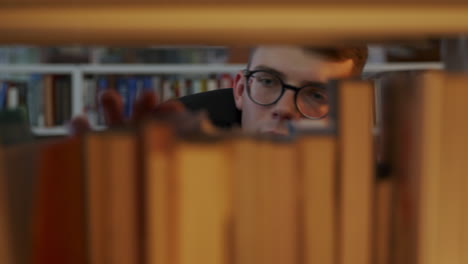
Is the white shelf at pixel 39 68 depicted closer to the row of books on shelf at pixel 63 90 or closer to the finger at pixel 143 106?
the row of books on shelf at pixel 63 90

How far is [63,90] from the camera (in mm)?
3461

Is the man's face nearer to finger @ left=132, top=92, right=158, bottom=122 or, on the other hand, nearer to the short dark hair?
Result: the short dark hair

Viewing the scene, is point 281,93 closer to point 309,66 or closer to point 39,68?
point 309,66

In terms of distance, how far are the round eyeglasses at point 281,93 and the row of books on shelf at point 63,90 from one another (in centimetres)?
210

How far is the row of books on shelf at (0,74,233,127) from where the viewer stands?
3.44 meters

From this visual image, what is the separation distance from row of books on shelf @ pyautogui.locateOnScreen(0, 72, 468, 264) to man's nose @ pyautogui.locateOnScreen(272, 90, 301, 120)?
704 mm

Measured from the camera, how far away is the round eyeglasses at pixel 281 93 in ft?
4.17

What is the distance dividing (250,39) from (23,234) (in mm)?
342

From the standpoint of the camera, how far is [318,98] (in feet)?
4.18

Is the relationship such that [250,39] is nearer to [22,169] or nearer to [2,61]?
[22,169]

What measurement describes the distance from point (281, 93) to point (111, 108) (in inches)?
28.0

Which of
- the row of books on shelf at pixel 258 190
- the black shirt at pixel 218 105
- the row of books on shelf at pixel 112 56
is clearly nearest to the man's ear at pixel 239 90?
the black shirt at pixel 218 105

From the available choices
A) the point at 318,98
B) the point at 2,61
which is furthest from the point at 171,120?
the point at 2,61

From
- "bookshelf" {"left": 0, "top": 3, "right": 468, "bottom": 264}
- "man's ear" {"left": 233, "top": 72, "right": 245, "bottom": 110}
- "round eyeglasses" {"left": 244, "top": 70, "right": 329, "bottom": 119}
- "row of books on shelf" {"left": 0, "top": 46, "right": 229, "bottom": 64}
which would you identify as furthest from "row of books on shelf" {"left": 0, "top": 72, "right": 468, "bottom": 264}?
"row of books on shelf" {"left": 0, "top": 46, "right": 229, "bottom": 64}
